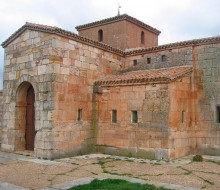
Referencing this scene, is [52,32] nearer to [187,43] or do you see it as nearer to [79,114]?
[79,114]

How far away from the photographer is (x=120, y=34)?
14.6 metres

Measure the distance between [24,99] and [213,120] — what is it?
7305 mm

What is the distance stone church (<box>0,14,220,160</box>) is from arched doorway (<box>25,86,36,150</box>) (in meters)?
0.04

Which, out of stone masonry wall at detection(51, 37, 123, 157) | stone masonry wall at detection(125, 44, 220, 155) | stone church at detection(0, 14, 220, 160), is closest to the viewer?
stone church at detection(0, 14, 220, 160)

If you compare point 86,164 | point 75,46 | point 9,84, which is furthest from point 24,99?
point 86,164

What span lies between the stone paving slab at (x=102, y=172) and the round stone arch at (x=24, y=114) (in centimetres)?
114

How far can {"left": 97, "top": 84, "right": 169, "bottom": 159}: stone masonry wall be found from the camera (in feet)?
30.7

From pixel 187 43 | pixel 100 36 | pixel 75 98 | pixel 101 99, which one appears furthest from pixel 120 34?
pixel 75 98

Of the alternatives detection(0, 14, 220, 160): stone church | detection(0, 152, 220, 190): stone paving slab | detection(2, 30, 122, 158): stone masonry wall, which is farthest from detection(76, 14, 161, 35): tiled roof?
detection(0, 152, 220, 190): stone paving slab

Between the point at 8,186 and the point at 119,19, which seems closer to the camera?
the point at 8,186

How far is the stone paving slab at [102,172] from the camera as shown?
604 cm

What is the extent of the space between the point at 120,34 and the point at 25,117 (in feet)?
21.6

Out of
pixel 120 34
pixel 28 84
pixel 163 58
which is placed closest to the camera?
pixel 28 84

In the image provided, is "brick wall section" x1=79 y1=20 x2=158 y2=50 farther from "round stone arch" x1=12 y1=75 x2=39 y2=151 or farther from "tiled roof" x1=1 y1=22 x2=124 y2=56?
"round stone arch" x1=12 y1=75 x2=39 y2=151
